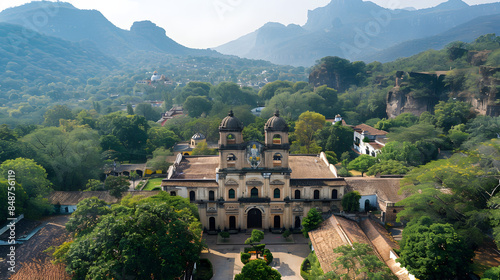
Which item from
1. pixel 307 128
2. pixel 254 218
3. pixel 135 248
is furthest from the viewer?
pixel 307 128

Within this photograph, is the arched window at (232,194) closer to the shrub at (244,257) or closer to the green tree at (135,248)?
the shrub at (244,257)

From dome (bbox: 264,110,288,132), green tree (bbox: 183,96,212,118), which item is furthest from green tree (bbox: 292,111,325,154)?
green tree (bbox: 183,96,212,118)

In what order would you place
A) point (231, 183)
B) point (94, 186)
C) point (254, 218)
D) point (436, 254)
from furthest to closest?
point (94, 186)
point (254, 218)
point (231, 183)
point (436, 254)

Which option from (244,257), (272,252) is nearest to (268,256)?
(244,257)

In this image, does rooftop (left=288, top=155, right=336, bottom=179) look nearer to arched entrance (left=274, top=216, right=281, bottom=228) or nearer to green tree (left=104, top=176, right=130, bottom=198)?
arched entrance (left=274, top=216, right=281, bottom=228)

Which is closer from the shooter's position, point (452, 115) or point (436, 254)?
point (436, 254)

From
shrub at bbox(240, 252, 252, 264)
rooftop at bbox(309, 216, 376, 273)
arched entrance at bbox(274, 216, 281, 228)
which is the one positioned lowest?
shrub at bbox(240, 252, 252, 264)

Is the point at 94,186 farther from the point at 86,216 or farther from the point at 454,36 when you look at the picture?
the point at 454,36
